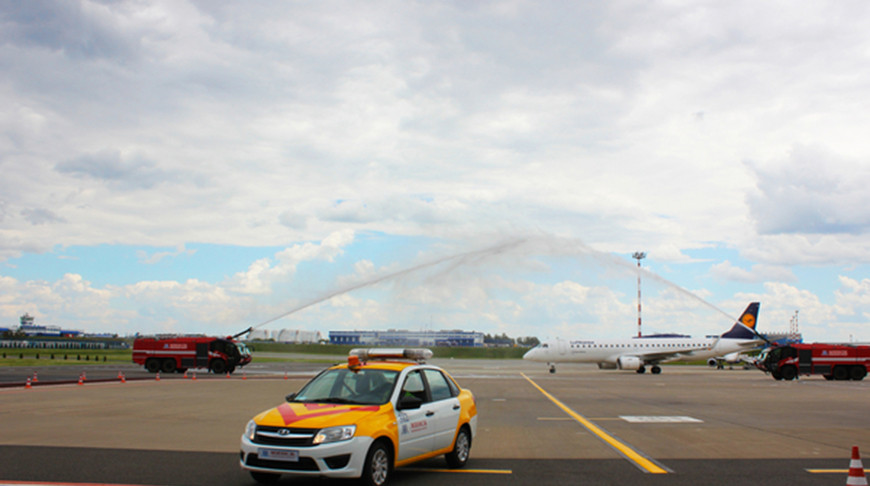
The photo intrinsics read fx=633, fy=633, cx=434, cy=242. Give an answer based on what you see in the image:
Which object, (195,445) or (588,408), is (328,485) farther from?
(588,408)

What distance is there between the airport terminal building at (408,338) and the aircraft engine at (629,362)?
52.4 m

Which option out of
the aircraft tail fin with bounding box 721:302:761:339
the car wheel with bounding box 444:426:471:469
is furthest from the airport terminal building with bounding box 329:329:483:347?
the car wheel with bounding box 444:426:471:469

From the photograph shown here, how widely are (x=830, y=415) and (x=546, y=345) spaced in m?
41.3

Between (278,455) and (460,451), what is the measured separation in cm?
374

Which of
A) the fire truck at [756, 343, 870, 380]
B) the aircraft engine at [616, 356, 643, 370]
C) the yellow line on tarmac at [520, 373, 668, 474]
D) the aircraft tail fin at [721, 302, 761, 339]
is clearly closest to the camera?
the yellow line on tarmac at [520, 373, 668, 474]

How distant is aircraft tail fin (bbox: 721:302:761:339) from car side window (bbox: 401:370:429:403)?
62078 millimetres

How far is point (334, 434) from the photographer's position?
27.5 feet

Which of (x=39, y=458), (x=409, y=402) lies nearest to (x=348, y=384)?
(x=409, y=402)

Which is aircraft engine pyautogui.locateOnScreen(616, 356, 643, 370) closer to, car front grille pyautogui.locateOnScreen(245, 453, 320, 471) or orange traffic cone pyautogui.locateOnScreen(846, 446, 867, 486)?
orange traffic cone pyautogui.locateOnScreen(846, 446, 867, 486)

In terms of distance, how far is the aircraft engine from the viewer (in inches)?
2304

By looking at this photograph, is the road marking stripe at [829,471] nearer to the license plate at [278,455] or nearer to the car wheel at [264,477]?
the license plate at [278,455]

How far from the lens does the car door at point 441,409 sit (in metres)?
10.3

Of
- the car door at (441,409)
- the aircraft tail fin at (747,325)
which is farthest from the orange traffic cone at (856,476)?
the aircraft tail fin at (747,325)

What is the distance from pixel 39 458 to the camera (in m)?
11.1
